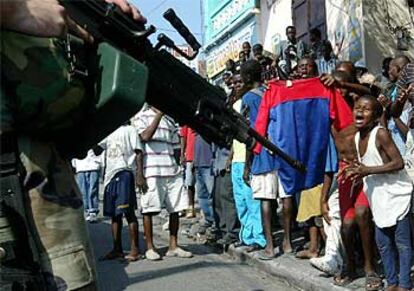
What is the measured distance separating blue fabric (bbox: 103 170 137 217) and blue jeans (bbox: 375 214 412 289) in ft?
10.7

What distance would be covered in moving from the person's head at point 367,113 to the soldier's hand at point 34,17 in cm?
334

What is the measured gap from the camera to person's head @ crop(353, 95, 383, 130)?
500cm

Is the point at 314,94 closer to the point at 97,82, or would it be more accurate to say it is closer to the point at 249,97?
the point at 249,97

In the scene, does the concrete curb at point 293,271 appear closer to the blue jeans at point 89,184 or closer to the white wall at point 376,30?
the blue jeans at point 89,184

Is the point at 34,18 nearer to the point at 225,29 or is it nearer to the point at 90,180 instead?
the point at 90,180

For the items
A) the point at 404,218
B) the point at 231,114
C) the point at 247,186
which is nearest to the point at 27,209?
the point at 231,114

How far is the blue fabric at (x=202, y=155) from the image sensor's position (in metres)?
8.91

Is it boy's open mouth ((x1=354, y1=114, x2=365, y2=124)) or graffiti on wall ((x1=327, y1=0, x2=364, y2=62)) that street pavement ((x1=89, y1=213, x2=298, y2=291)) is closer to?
boy's open mouth ((x1=354, y1=114, x2=365, y2=124))

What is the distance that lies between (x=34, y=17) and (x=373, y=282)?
12.8ft

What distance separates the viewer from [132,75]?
220 cm

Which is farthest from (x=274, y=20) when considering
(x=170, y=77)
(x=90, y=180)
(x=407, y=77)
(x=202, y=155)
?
(x=170, y=77)

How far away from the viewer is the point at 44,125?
83.7 inches

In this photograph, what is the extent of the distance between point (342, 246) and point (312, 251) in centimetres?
88

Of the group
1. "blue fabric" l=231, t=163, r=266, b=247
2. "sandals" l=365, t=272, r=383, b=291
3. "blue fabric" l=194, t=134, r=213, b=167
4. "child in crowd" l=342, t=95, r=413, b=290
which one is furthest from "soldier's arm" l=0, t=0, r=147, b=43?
"blue fabric" l=194, t=134, r=213, b=167
